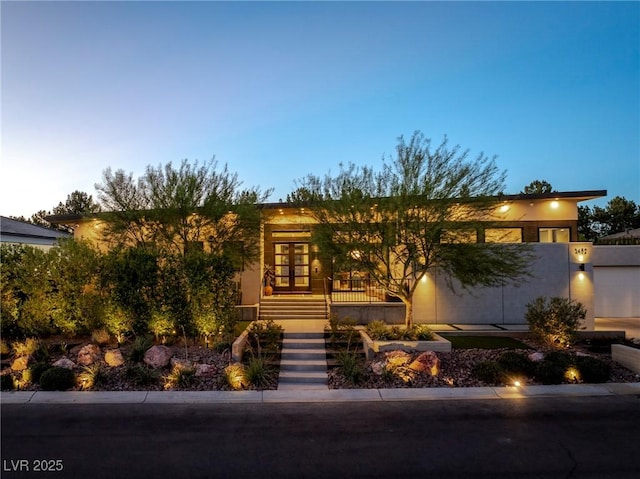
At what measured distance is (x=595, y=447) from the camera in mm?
5449

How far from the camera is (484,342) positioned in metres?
11.1

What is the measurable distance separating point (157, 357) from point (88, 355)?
1.89m

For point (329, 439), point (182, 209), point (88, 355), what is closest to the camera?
point (329, 439)

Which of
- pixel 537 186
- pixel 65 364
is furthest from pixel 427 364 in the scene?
pixel 537 186

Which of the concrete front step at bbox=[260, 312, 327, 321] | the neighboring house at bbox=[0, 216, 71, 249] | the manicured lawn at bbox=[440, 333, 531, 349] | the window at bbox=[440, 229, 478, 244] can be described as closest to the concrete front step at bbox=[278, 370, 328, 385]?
the manicured lawn at bbox=[440, 333, 531, 349]

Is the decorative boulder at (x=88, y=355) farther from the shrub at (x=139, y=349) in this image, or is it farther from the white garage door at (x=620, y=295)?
the white garage door at (x=620, y=295)

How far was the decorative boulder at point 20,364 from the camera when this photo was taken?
896 cm

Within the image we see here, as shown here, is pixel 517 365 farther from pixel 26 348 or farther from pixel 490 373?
pixel 26 348

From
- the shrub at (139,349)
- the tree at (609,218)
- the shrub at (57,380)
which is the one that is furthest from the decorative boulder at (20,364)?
the tree at (609,218)

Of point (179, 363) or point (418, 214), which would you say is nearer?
point (179, 363)

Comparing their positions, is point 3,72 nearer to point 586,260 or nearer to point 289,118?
point 289,118

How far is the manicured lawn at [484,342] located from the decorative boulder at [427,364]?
189cm

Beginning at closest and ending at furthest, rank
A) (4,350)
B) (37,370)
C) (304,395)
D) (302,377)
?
1. (304,395)
2. (37,370)
3. (302,377)
4. (4,350)

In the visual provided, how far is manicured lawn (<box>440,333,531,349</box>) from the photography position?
10.6 meters
